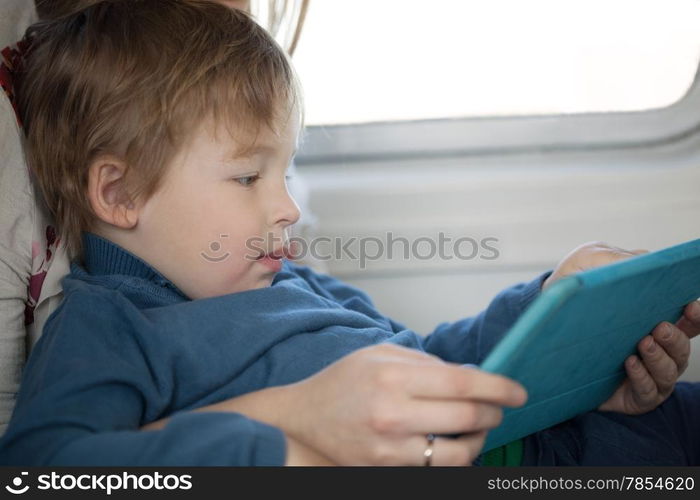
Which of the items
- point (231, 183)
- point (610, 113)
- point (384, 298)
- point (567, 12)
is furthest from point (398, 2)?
point (231, 183)

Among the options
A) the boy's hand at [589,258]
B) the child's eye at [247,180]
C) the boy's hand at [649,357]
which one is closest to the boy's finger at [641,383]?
the boy's hand at [649,357]

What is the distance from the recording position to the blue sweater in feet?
2.30

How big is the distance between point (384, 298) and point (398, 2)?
1.88 feet

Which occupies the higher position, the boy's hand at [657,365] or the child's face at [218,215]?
the child's face at [218,215]

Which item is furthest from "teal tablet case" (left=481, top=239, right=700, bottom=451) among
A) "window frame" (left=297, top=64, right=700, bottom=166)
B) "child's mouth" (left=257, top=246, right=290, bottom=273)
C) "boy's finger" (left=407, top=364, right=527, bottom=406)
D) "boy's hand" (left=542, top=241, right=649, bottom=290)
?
"window frame" (left=297, top=64, right=700, bottom=166)

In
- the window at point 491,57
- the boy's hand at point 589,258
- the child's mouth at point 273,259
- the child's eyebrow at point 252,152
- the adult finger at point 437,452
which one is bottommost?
the adult finger at point 437,452

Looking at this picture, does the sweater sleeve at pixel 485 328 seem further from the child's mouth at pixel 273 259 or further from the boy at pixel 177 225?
the child's mouth at pixel 273 259

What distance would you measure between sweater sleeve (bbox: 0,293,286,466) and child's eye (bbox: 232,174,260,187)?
0.22 metres

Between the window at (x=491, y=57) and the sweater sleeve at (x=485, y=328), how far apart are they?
0.52 metres

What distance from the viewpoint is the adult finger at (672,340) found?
1002mm

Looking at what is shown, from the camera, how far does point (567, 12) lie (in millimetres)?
1534

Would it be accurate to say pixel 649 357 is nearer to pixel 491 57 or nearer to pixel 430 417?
pixel 430 417

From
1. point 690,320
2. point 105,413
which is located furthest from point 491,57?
point 105,413

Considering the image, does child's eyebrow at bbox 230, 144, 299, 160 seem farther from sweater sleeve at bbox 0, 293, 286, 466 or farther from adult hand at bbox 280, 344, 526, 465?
adult hand at bbox 280, 344, 526, 465
